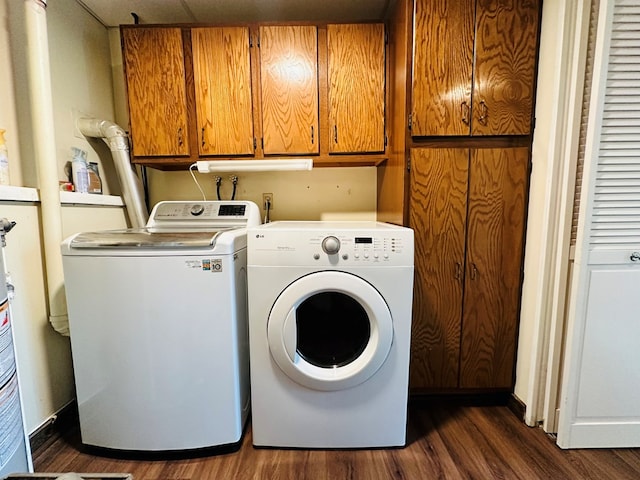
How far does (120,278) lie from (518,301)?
1.87 metres

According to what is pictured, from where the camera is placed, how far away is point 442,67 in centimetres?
136

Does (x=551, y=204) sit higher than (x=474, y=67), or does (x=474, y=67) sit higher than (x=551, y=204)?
(x=474, y=67)

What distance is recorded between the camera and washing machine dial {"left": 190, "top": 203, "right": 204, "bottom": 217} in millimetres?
1681

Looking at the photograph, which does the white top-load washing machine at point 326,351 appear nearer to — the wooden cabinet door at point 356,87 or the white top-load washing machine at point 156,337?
the white top-load washing machine at point 156,337

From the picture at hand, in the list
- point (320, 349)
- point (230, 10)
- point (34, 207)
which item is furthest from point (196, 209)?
point (230, 10)

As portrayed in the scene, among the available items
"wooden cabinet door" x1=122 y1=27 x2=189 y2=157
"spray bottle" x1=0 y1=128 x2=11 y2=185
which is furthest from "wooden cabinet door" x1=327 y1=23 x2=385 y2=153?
"spray bottle" x1=0 y1=128 x2=11 y2=185

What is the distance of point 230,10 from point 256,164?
Result: 969 mm

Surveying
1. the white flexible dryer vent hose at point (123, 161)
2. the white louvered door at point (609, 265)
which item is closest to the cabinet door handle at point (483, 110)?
the white louvered door at point (609, 265)

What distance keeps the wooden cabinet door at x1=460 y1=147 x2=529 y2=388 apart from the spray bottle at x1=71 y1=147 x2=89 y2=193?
2020 mm

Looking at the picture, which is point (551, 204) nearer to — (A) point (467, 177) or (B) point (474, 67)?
(A) point (467, 177)

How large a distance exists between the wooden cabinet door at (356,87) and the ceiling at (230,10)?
29 centimetres

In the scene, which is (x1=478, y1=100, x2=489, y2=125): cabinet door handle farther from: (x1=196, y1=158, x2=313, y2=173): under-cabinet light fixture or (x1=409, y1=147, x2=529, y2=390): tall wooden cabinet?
(x1=196, y1=158, x2=313, y2=173): under-cabinet light fixture

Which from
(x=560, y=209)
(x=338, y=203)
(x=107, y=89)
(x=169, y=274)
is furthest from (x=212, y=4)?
(x=560, y=209)

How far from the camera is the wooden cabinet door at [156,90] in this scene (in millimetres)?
1571
